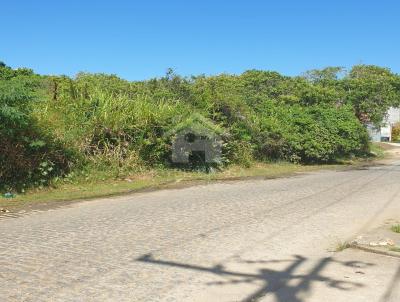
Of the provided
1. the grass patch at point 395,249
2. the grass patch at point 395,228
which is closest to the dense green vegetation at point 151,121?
the grass patch at point 395,228

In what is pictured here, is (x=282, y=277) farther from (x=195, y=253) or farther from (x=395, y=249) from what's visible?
(x=395, y=249)

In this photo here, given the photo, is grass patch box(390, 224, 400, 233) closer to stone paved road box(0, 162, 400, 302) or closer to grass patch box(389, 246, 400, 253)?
stone paved road box(0, 162, 400, 302)

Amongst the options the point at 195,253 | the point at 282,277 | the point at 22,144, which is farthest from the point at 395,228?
the point at 22,144

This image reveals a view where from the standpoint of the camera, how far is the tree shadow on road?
224 inches

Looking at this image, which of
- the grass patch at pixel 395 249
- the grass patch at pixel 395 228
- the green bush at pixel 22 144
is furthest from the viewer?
the green bush at pixel 22 144

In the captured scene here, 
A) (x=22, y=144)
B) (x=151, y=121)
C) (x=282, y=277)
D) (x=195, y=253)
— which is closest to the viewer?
(x=282, y=277)

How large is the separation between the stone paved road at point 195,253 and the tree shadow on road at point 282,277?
0.04 feet

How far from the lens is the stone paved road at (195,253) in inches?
224

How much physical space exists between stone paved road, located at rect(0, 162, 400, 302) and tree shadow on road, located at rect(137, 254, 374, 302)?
1 centimetres

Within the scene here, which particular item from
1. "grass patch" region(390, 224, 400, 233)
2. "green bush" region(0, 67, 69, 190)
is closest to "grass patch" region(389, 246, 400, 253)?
"grass patch" region(390, 224, 400, 233)

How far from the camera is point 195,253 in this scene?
7324 millimetres

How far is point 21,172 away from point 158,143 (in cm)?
495

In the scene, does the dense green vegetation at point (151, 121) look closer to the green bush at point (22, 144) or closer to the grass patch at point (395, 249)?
the green bush at point (22, 144)

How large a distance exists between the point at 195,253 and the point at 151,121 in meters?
10.5
